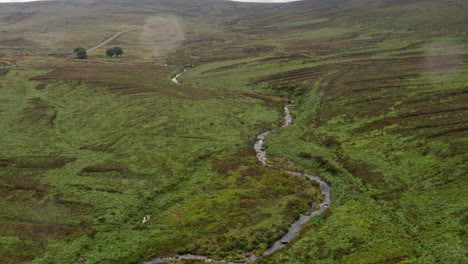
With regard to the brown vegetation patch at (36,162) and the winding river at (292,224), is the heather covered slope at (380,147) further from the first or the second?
the brown vegetation patch at (36,162)

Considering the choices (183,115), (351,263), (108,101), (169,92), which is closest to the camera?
(351,263)

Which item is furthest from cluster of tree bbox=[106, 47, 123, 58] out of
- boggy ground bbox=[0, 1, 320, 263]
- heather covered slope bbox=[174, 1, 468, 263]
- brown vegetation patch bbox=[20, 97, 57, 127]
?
brown vegetation patch bbox=[20, 97, 57, 127]

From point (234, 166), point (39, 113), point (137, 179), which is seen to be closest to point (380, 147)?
point (234, 166)

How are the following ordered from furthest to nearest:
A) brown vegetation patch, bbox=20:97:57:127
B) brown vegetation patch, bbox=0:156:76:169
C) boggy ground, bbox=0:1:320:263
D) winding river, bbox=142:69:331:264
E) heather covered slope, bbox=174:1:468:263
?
brown vegetation patch, bbox=20:97:57:127 < brown vegetation patch, bbox=0:156:76:169 < boggy ground, bbox=0:1:320:263 < winding river, bbox=142:69:331:264 < heather covered slope, bbox=174:1:468:263

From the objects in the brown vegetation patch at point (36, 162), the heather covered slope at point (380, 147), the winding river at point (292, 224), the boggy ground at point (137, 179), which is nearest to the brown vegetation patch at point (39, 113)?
the boggy ground at point (137, 179)

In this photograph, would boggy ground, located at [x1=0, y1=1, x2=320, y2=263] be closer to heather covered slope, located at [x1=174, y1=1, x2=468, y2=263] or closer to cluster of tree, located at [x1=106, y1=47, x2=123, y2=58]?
heather covered slope, located at [x1=174, y1=1, x2=468, y2=263]

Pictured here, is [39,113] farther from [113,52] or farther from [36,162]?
[113,52]

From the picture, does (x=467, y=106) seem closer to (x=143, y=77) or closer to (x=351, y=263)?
(x=351, y=263)

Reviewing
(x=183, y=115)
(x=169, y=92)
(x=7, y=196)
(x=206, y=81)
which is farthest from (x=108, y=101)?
(x=7, y=196)
